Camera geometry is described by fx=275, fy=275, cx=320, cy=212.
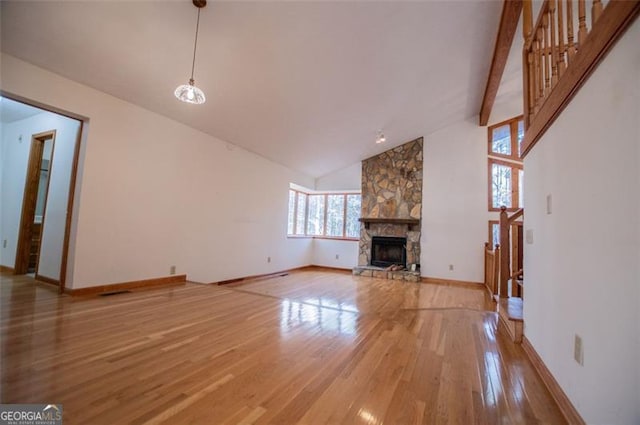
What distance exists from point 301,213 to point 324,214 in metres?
0.64

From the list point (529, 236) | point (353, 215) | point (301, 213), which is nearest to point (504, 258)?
point (529, 236)

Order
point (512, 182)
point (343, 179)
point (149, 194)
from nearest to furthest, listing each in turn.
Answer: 1. point (149, 194)
2. point (512, 182)
3. point (343, 179)

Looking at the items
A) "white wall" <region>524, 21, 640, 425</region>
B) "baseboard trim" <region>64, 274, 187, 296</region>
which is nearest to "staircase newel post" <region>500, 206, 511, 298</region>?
"white wall" <region>524, 21, 640, 425</region>

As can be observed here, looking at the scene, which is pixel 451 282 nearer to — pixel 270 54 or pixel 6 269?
pixel 270 54

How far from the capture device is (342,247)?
725 cm

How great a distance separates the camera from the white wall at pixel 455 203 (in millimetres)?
5707

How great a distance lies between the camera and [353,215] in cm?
731

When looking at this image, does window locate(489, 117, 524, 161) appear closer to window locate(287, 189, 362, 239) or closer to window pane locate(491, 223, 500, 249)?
window pane locate(491, 223, 500, 249)

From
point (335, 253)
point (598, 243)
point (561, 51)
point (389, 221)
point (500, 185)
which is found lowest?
point (335, 253)

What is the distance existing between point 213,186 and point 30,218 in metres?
2.69

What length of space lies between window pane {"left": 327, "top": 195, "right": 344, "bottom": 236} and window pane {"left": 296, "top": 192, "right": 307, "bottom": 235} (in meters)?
0.67

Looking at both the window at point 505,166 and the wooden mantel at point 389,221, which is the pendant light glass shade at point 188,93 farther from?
the window at point 505,166

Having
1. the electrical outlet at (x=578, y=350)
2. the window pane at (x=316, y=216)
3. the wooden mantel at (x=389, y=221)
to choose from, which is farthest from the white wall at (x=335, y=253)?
the electrical outlet at (x=578, y=350)

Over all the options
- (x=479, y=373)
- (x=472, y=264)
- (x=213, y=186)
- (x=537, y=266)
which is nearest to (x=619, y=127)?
(x=537, y=266)
